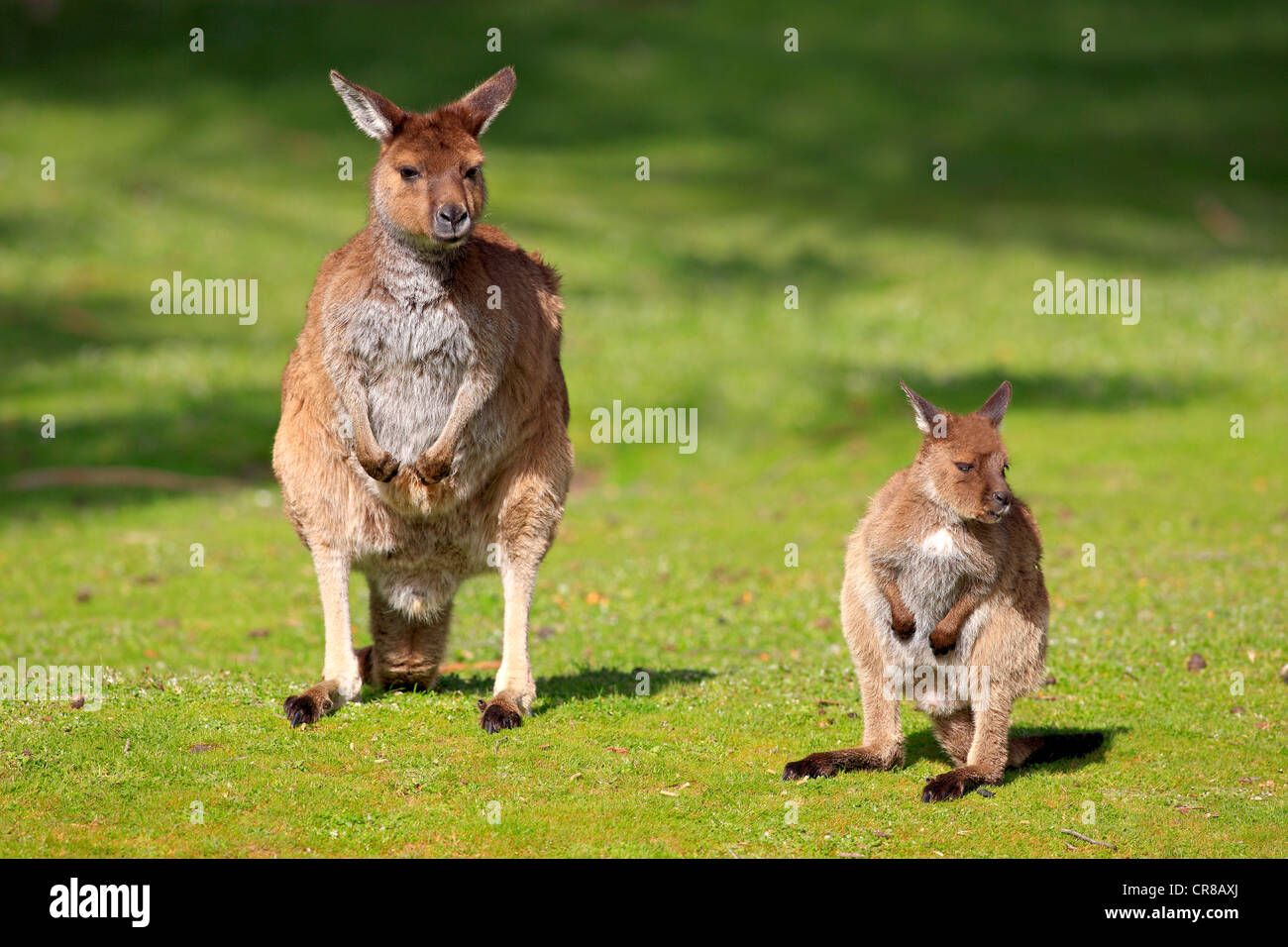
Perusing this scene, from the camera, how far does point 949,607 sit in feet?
23.0

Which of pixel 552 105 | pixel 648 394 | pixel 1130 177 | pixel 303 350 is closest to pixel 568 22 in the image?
pixel 552 105

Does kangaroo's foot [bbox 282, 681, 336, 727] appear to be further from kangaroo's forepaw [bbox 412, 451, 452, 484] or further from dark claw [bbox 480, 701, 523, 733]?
kangaroo's forepaw [bbox 412, 451, 452, 484]

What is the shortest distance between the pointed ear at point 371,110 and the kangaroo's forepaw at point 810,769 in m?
3.60

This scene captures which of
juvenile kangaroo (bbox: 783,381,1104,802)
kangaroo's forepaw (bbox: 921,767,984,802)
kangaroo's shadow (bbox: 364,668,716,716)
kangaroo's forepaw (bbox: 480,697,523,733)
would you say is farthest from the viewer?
kangaroo's shadow (bbox: 364,668,716,716)

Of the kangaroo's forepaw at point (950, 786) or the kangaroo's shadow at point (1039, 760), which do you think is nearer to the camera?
the kangaroo's forepaw at point (950, 786)

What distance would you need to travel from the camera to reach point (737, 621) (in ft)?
38.1

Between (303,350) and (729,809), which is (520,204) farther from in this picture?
(729,809)

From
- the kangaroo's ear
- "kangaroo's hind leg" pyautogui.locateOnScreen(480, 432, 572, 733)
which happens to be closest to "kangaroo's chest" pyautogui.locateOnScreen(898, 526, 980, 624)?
the kangaroo's ear

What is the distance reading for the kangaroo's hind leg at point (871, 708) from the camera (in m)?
7.07

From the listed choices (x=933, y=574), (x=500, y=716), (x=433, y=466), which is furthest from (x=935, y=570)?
(x=433, y=466)

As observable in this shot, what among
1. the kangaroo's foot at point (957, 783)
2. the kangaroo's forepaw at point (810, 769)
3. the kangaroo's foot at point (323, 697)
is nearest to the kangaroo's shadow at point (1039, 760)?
the kangaroo's foot at point (957, 783)

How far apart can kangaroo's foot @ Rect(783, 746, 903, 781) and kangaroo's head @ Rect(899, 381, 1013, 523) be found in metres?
1.23

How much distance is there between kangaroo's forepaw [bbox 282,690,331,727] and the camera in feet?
23.9

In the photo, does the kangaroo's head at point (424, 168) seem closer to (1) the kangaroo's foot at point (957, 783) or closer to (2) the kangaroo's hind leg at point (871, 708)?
(2) the kangaroo's hind leg at point (871, 708)
